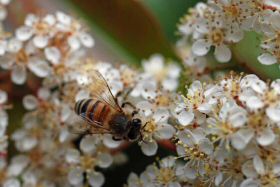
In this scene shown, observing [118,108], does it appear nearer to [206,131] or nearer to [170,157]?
[170,157]

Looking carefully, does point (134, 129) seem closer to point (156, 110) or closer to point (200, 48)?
point (156, 110)

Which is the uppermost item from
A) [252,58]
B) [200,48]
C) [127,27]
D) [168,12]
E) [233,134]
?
[168,12]

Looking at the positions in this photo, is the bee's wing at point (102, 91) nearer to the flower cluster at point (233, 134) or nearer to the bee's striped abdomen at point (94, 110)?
the bee's striped abdomen at point (94, 110)

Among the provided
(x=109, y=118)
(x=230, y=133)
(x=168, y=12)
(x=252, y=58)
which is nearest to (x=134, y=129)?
(x=109, y=118)

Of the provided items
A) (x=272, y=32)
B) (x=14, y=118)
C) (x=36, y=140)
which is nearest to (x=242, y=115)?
(x=272, y=32)

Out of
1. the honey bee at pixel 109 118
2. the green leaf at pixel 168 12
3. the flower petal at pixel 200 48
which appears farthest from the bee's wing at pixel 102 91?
the green leaf at pixel 168 12

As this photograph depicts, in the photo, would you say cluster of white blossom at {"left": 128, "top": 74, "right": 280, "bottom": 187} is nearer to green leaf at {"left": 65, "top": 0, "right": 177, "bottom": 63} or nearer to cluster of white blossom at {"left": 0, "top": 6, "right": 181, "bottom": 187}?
cluster of white blossom at {"left": 0, "top": 6, "right": 181, "bottom": 187}

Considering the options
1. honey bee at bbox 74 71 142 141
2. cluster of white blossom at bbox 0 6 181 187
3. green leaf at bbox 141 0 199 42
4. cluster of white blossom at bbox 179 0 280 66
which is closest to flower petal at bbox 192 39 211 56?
cluster of white blossom at bbox 179 0 280 66
